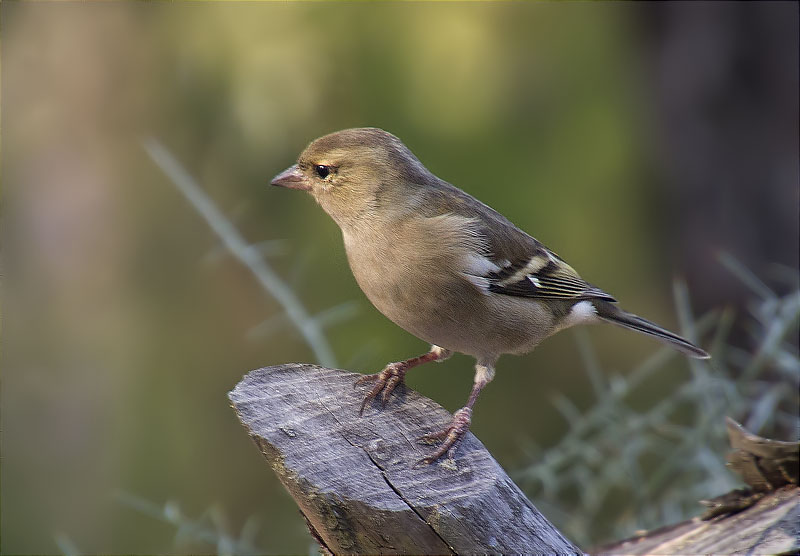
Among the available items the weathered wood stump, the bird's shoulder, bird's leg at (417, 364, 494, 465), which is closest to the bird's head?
the bird's shoulder

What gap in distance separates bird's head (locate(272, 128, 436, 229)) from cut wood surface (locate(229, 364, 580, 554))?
1151 millimetres

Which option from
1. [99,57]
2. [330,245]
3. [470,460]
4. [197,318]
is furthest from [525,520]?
[99,57]

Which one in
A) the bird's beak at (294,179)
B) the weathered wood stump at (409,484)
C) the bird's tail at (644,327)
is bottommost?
the bird's tail at (644,327)

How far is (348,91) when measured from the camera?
6.37 m

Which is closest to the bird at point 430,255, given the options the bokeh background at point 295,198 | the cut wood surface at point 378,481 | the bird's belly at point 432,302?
the bird's belly at point 432,302

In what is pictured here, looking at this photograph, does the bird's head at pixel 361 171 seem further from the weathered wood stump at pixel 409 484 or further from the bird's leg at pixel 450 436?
the bird's leg at pixel 450 436

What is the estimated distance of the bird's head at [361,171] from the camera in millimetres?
3697

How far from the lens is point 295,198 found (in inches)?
264

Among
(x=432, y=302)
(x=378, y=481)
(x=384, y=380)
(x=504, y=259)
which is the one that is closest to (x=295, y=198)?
(x=504, y=259)

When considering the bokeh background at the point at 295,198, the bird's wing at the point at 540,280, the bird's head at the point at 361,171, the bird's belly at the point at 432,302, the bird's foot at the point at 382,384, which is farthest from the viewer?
the bokeh background at the point at 295,198

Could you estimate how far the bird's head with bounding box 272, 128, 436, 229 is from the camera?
3697 millimetres

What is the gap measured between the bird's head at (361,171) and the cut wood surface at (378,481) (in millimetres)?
1151

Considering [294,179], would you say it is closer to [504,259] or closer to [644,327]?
[504,259]

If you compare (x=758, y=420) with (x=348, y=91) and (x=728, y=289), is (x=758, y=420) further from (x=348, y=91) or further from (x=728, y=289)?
(x=348, y=91)
